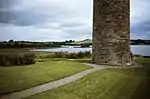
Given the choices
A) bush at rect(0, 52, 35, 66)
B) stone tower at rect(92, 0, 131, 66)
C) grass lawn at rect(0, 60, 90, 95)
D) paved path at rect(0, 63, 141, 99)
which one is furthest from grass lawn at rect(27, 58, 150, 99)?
stone tower at rect(92, 0, 131, 66)

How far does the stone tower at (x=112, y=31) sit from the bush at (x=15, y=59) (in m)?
4.94

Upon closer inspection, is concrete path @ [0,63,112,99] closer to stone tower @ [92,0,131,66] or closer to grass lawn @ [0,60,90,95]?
grass lawn @ [0,60,90,95]

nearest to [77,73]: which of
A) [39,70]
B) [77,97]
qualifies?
[39,70]

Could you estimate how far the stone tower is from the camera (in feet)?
56.0

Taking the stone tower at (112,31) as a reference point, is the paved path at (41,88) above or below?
below

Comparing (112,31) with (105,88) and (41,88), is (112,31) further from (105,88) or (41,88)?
(41,88)

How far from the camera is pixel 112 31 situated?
1719 centimetres

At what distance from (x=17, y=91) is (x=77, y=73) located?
4.54 metres

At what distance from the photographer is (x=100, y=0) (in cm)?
1727

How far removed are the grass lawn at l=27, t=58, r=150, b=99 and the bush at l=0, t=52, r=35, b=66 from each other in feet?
11.0

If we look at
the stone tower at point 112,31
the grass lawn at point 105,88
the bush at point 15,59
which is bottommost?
the grass lawn at point 105,88

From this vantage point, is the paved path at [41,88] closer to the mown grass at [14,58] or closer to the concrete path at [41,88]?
the concrete path at [41,88]

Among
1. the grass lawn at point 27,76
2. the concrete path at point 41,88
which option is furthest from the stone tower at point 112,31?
the concrete path at point 41,88

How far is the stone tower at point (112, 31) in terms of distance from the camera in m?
17.1
